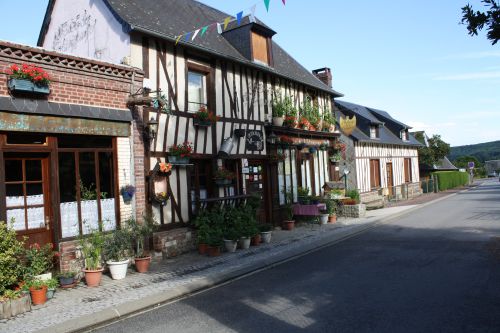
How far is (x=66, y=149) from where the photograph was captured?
745cm

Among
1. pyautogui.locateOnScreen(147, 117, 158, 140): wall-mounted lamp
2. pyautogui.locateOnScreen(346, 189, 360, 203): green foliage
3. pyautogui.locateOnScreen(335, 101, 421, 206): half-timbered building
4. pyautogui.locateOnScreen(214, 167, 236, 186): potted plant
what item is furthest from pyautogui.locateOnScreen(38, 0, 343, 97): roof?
pyautogui.locateOnScreen(335, 101, 421, 206): half-timbered building

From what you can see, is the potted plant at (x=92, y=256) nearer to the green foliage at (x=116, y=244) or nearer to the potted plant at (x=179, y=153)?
the green foliage at (x=116, y=244)

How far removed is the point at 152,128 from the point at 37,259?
3566 mm

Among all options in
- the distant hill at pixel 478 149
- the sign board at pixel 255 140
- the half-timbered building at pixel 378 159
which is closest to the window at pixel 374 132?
the half-timbered building at pixel 378 159

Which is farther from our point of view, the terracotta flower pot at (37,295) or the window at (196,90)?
the window at (196,90)

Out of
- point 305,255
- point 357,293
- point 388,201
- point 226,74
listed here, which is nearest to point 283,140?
point 226,74

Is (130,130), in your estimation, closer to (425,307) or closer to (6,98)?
(6,98)

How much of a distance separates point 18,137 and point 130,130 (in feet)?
7.09

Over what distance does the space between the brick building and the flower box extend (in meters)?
0.07

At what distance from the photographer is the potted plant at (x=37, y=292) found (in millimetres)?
5953

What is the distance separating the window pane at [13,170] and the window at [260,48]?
7538 millimetres

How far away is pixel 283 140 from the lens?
1299cm

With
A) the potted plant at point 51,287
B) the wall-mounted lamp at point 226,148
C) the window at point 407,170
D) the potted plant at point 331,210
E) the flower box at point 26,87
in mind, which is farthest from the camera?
the window at point 407,170

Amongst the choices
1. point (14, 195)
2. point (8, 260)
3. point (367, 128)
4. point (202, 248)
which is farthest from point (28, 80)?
point (367, 128)
